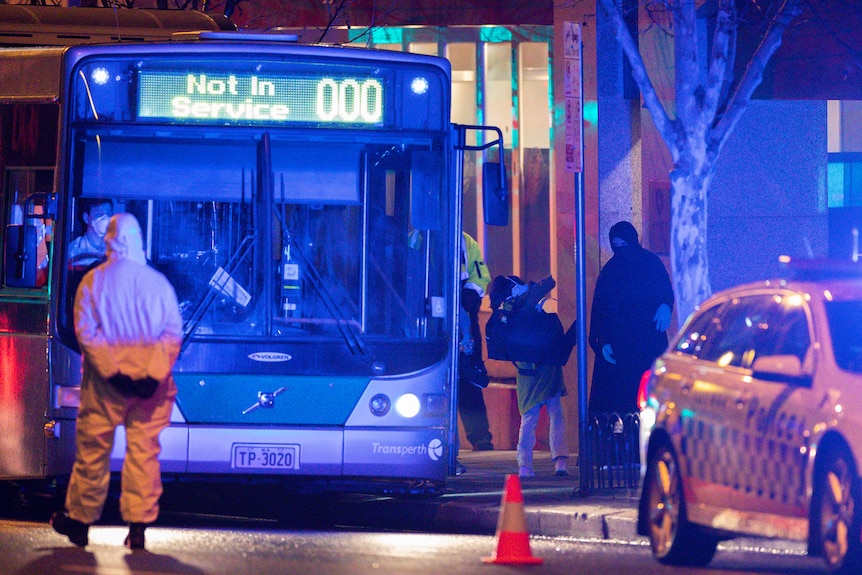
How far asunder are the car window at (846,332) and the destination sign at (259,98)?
3.96m

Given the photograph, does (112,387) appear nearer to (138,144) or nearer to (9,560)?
(9,560)

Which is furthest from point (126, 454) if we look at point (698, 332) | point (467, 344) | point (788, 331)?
point (467, 344)

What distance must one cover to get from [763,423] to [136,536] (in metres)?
3.46

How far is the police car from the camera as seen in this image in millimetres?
8188

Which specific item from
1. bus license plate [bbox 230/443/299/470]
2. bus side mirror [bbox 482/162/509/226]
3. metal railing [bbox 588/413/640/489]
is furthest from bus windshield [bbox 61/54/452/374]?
metal railing [bbox 588/413/640/489]

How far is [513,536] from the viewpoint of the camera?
9.38 metres

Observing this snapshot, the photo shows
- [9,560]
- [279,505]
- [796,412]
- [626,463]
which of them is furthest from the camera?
[279,505]

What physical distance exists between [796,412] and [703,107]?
6.26 meters

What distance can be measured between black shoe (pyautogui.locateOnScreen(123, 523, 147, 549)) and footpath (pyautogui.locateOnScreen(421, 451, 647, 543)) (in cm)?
316

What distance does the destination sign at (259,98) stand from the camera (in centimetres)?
1162

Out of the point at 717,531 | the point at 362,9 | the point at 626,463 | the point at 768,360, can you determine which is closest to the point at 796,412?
the point at 768,360

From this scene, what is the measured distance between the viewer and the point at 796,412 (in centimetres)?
842

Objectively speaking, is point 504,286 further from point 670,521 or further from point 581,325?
point 670,521

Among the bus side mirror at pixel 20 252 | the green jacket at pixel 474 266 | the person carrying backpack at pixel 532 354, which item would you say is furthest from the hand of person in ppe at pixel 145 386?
the green jacket at pixel 474 266
